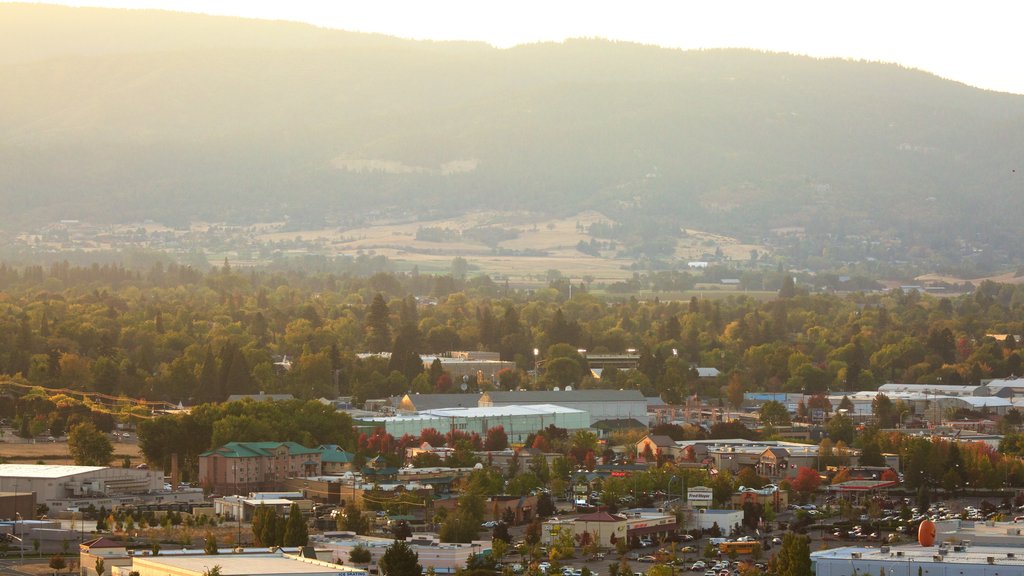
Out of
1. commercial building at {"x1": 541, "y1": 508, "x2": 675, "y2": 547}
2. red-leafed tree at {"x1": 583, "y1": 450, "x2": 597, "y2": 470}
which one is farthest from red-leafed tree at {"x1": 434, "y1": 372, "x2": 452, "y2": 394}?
commercial building at {"x1": 541, "y1": 508, "x2": 675, "y2": 547}

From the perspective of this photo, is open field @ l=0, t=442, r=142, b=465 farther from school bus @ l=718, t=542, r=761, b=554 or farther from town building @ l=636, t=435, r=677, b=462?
school bus @ l=718, t=542, r=761, b=554

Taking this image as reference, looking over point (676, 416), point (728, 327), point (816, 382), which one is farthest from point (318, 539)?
point (728, 327)

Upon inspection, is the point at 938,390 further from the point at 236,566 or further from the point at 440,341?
the point at 236,566

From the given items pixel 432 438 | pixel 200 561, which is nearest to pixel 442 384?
pixel 432 438

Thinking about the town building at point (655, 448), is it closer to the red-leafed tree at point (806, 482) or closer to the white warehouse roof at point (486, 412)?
the red-leafed tree at point (806, 482)

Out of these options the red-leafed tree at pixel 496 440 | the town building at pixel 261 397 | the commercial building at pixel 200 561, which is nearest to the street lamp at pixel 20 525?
the commercial building at pixel 200 561

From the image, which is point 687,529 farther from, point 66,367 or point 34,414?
point 66,367
